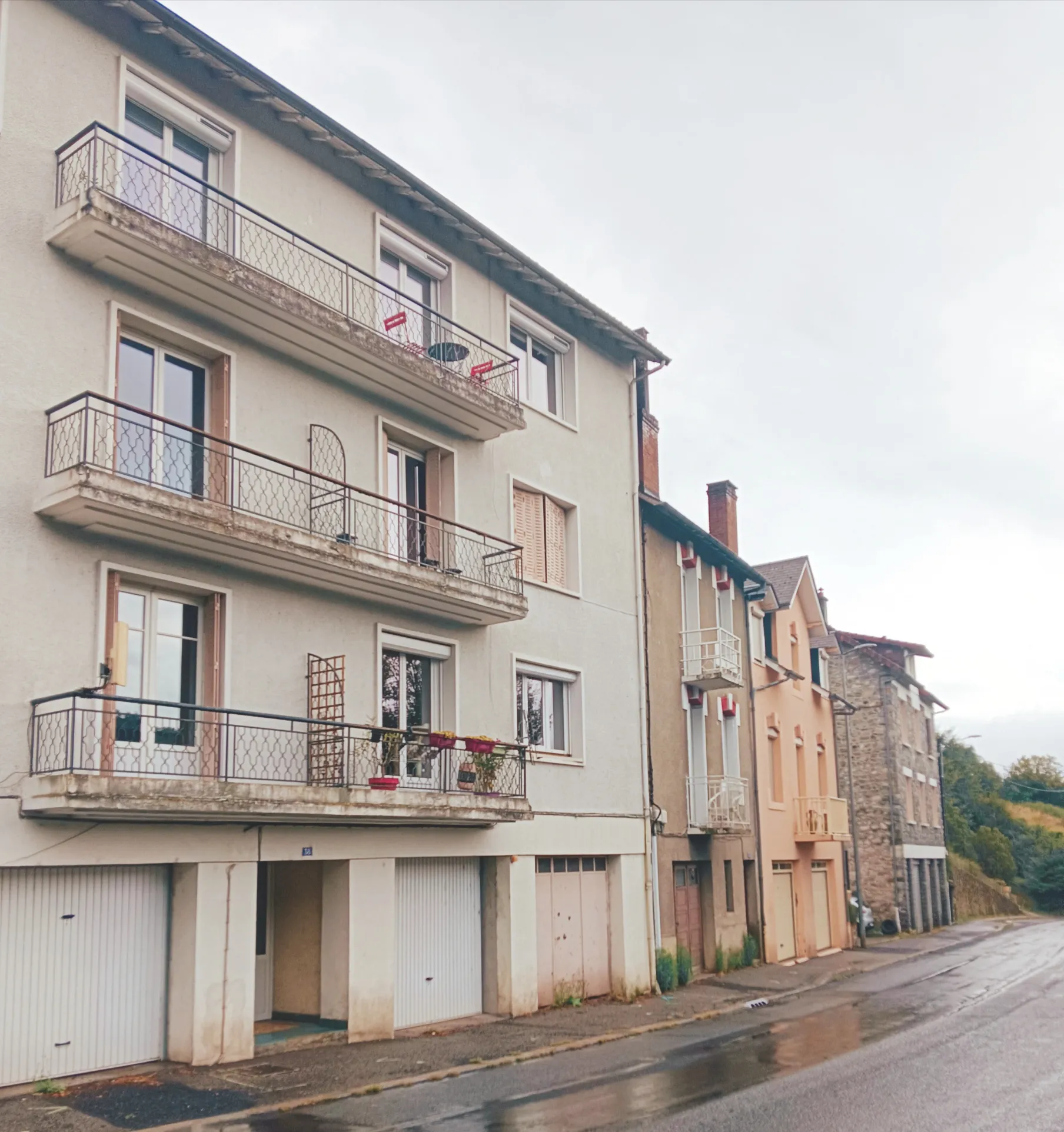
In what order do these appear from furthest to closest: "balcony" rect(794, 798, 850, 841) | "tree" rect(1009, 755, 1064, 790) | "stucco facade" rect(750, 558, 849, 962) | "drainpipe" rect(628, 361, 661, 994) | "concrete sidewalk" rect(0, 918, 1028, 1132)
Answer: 1. "tree" rect(1009, 755, 1064, 790)
2. "balcony" rect(794, 798, 850, 841)
3. "stucco facade" rect(750, 558, 849, 962)
4. "drainpipe" rect(628, 361, 661, 994)
5. "concrete sidewalk" rect(0, 918, 1028, 1132)

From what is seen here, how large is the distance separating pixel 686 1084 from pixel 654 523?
13.2m

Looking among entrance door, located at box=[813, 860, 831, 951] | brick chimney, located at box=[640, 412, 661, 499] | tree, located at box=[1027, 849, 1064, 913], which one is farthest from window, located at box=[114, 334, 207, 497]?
tree, located at box=[1027, 849, 1064, 913]

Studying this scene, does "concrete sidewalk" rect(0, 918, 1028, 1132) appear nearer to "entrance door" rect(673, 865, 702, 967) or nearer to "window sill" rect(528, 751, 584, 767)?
"entrance door" rect(673, 865, 702, 967)

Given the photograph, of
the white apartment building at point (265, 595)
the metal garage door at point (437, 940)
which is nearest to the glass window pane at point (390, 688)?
the white apartment building at point (265, 595)

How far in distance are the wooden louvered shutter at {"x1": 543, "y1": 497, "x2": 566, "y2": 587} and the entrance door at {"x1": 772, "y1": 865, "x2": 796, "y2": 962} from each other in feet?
39.1

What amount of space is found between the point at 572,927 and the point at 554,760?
2754mm

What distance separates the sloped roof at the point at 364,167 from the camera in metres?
13.9

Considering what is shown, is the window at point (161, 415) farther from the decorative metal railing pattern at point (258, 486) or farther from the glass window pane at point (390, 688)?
the glass window pane at point (390, 688)

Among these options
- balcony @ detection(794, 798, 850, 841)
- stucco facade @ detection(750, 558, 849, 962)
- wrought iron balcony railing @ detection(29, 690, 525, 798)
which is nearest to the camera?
wrought iron balcony railing @ detection(29, 690, 525, 798)

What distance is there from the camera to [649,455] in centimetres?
2462

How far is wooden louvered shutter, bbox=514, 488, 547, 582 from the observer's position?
64.1ft

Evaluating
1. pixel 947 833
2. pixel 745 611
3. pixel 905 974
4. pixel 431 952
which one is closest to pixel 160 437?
pixel 431 952

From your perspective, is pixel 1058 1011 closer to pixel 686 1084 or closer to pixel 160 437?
pixel 686 1084

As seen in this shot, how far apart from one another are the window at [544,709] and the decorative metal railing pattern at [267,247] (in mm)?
4485
